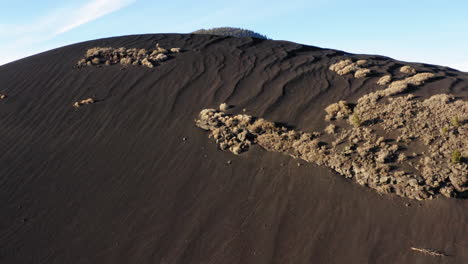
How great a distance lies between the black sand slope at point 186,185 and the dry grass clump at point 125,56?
87 centimetres

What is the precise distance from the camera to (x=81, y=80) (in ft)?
42.4

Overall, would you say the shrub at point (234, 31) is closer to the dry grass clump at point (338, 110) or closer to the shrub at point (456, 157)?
the dry grass clump at point (338, 110)

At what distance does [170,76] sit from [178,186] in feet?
20.3

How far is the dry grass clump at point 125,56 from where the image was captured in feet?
45.7

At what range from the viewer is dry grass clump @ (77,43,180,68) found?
13930 millimetres

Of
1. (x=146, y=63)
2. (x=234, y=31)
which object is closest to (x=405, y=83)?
(x=146, y=63)

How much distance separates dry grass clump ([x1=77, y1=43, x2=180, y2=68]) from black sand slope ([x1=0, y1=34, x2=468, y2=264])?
2.85 ft

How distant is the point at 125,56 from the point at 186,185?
9171 mm

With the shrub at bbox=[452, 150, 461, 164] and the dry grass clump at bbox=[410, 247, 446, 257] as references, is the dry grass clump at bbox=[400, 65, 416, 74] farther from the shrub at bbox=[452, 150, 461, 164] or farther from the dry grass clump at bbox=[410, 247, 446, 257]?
the dry grass clump at bbox=[410, 247, 446, 257]

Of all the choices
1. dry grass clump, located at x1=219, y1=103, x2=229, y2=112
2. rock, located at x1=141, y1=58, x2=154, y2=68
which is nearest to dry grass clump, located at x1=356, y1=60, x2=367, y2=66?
dry grass clump, located at x1=219, y1=103, x2=229, y2=112

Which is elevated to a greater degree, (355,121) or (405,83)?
→ (405,83)

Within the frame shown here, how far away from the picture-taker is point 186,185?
24.8 feet

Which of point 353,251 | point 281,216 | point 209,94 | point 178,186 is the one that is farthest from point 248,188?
point 209,94

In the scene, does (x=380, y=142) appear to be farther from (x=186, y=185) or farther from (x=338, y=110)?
(x=186, y=185)
